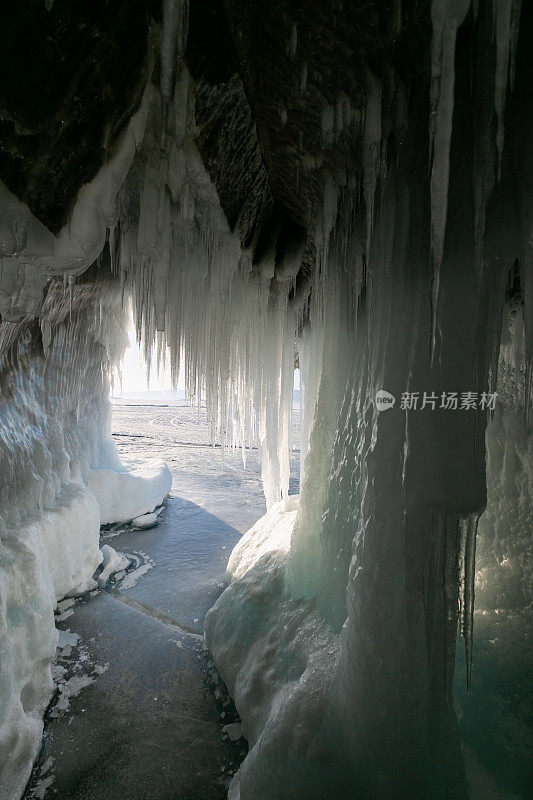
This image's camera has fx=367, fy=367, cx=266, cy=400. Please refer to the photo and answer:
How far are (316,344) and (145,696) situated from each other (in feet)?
11.7

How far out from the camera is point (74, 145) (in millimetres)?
1619

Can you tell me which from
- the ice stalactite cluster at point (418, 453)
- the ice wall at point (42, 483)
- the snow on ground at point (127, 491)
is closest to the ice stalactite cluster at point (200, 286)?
the ice wall at point (42, 483)

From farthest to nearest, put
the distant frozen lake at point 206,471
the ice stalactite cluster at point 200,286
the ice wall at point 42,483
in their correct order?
the distant frozen lake at point 206,471
the ice wall at point 42,483
the ice stalactite cluster at point 200,286

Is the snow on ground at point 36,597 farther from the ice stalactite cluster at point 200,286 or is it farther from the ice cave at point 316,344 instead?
the ice stalactite cluster at point 200,286

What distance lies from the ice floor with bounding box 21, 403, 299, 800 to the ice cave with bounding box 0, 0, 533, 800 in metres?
0.02

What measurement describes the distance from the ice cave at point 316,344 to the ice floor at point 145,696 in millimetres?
22

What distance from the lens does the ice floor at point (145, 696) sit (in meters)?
2.51

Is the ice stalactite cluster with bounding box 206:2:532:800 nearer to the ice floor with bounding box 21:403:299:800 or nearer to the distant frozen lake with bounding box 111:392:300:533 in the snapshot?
the ice floor with bounding box 21:403:299:800

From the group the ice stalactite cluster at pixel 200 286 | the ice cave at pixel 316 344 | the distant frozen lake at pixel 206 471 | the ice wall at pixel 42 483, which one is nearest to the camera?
the ice cave at pixel 316 344

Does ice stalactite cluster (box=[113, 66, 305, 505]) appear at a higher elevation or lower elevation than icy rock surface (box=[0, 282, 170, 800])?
higher

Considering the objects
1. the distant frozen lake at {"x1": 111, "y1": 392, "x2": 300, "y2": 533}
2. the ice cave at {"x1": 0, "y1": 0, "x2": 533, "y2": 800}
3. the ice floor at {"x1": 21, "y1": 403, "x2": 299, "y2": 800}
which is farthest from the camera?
the distant frozen lake at {"x1": 111, "y1": 392, "x2": 300, "y2": 533}

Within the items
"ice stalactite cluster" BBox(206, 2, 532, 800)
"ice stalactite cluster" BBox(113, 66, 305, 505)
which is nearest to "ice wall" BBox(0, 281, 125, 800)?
"ice stalactite cluster" BBox(113, 66, 305, 505)

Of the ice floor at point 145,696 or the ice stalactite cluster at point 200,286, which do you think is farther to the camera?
the ice floor at point 145,696

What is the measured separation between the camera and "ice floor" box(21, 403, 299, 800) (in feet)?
8.23
